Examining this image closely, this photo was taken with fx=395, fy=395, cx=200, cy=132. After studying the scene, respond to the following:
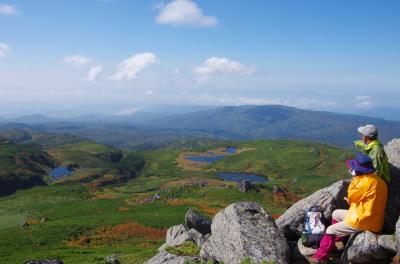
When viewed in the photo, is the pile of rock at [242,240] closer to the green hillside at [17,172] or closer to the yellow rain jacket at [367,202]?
the yellow rain jacket at [367,202]

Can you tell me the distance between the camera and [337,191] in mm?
23031

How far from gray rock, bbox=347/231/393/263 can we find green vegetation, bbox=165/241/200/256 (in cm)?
982

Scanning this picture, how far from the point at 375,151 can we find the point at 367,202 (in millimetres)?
2993

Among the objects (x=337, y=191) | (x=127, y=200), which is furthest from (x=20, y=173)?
(x=337, y=191)

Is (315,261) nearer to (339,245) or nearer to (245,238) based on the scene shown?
(339,245)

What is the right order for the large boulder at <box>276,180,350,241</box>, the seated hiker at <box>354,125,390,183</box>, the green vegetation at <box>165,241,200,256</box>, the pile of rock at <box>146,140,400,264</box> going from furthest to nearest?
the green vegetation at <box>165,241,200,256</box>, the large boulder at <box>276,180,350,241</box>, the seated hiker at <box>354,125,390,183</box>, the pile of rock at <box>146,140,400,264</box>

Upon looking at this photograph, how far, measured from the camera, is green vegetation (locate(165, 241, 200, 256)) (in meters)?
25.6

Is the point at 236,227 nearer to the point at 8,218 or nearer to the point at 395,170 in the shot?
the point at 395,170

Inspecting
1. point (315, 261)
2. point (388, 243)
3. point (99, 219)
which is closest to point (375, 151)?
point (388, 243)

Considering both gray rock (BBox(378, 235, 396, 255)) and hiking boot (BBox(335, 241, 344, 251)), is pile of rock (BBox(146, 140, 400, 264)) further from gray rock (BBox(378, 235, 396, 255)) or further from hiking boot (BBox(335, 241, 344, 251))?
hiking boot (BBox(335, 241, 344, 251))

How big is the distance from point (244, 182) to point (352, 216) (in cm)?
7767

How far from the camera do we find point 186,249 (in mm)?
26812

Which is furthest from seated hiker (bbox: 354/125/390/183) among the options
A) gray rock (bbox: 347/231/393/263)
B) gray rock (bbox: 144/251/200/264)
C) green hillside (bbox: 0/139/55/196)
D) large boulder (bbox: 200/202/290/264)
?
green hillside (bbox: 0/139/55/196)

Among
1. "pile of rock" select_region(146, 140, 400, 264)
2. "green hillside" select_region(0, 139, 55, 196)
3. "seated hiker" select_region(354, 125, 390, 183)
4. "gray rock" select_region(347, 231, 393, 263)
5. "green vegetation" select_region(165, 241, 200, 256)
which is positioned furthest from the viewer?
"green hillside" select_region(0, 139, 55, 196)
